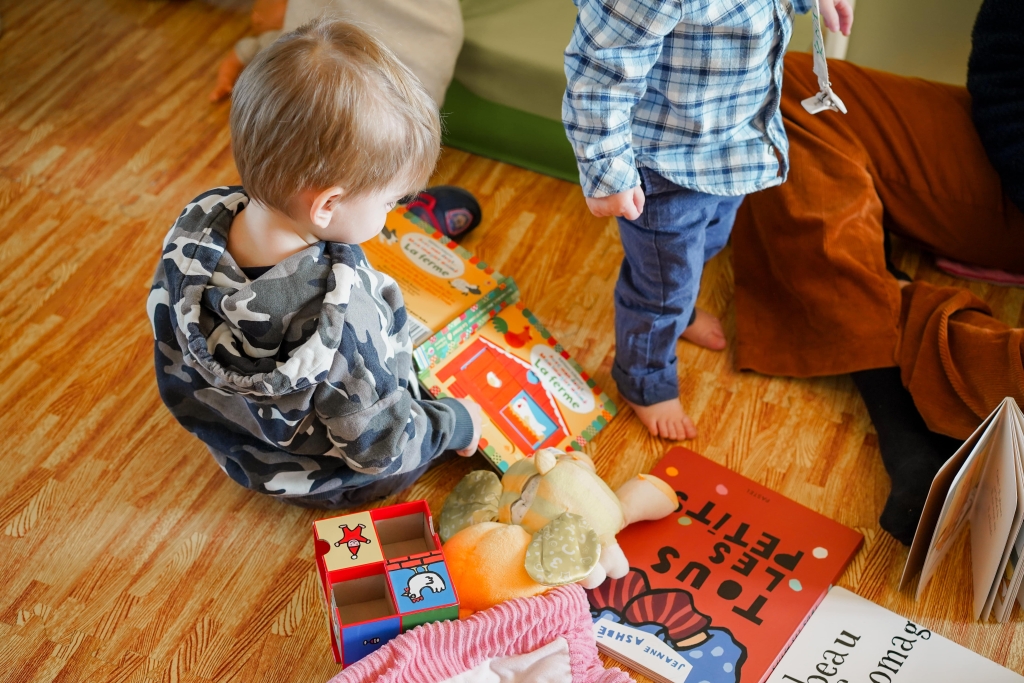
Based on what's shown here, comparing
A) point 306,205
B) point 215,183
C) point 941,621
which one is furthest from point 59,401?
point 941,621

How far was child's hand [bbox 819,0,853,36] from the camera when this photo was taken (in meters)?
1.05

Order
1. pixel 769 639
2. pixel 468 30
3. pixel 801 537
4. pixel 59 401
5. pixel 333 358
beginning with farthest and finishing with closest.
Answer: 1. pixel 468 30
2. pixel 59 401
3. pixel 801 537
4. pixel 769 639
5. pixel 333 358

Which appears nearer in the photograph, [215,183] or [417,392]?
[417,392]

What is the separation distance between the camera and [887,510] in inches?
44.3

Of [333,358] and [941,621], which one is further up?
[333,358]

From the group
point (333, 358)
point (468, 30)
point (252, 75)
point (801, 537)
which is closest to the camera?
point (252, 75)

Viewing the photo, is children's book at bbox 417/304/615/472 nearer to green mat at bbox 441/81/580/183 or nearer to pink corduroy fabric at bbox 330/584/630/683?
pink corduroy fabric at bbox 330/584/630/683

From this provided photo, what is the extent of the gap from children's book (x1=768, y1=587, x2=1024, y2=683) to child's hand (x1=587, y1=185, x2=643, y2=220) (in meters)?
0.52

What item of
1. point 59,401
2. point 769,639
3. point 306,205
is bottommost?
point 59,401

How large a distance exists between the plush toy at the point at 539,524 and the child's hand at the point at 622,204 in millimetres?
294

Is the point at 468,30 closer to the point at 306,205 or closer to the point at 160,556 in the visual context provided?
the point at 306,205

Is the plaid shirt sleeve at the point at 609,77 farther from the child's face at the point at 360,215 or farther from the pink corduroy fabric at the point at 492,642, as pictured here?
the pink corduroy fabric at the point at 492,642

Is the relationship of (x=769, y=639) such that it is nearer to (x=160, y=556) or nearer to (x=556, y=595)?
(x=556, y=595)

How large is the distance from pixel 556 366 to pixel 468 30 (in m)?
0.69
